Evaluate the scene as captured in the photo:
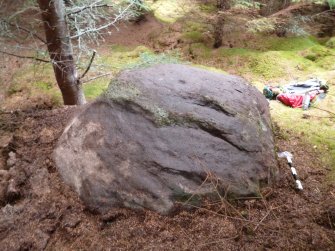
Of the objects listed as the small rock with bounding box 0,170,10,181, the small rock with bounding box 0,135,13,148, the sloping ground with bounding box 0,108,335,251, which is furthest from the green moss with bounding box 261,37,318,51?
the small rock with bounding box 0,170,10,181

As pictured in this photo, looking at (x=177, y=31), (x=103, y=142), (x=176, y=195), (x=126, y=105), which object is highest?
(x=126, y=105)

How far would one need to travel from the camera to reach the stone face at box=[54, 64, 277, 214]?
8.87 ft

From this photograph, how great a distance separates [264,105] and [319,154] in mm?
1044

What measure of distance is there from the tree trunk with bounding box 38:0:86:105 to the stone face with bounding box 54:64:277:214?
4.98 feet

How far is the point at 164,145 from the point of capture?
288cm

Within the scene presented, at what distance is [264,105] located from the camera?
3740mm

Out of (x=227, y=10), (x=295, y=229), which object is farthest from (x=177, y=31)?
(x=295, y=229)

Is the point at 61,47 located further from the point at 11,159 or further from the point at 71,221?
the point at 71,221

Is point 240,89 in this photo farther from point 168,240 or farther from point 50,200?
point 50,200

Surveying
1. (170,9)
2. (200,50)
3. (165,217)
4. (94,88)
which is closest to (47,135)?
(165,217)

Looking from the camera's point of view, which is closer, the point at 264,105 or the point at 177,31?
the point at 264,105

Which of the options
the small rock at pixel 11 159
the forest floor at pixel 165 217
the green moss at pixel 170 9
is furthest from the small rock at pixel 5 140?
the green moss at pixel 170 9

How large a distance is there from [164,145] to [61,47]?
9.06 feet

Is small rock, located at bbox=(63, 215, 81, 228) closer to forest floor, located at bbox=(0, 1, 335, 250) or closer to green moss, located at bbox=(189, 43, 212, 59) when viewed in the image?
forest floor, located at bbox=(0, 1, 335, 250)
